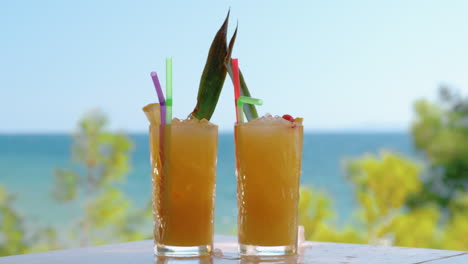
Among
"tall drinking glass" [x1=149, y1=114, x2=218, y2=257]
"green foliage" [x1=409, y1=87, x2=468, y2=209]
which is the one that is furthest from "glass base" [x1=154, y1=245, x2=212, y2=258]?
"green foliage" [x1=409, y1=87, x2=468, y2=209]

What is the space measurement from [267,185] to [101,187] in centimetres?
1092

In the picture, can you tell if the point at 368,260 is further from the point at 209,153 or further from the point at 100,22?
the point at 100,22

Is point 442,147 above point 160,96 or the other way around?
the other way around

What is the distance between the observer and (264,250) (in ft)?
4.77

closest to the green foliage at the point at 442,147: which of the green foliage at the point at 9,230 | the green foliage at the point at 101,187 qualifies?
the green foliage at the point at 101,187

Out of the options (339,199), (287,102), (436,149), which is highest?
(287,102)

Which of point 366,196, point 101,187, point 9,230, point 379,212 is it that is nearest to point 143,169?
point 101,187

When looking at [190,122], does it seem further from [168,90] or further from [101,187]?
[101,187]

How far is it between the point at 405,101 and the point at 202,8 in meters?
7.55

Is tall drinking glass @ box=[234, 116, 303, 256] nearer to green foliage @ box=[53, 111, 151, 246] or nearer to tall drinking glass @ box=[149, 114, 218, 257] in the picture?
tall drinking glass @ box=[149, 114, 218, 257]

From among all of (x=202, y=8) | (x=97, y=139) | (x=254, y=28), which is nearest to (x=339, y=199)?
(x=254, y=28)

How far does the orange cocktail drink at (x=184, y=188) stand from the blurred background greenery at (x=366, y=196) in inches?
299

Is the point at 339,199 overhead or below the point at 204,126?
below

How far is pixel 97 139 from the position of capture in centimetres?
1152
